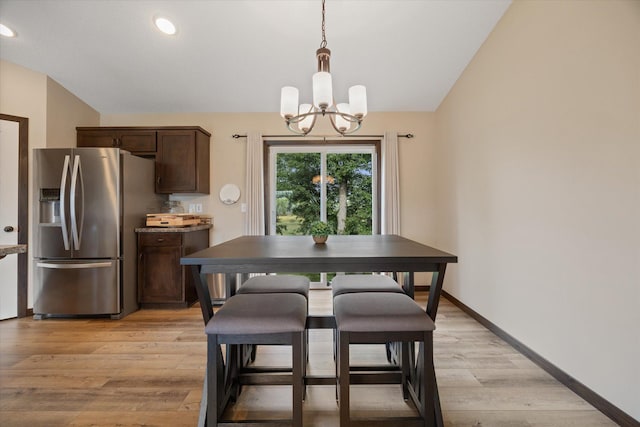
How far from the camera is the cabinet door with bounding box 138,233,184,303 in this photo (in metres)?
3.29

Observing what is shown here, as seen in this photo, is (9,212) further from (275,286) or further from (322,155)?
(322,155)

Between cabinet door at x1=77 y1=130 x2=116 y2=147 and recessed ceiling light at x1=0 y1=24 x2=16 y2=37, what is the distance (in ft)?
3.53

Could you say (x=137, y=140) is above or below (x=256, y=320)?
above

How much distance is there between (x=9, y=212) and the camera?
9.95ft

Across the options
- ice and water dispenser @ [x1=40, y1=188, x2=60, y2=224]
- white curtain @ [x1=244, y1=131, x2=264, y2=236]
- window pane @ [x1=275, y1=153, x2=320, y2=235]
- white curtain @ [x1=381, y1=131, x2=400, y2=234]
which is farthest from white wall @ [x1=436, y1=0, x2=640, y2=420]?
ice and water dispenser @ [x1=40, y1=188, x2=60, y2=224]

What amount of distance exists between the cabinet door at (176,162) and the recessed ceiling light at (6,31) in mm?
1398

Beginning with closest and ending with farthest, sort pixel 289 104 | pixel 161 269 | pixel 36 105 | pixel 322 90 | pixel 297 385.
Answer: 1. pixel 297 385
2. pixel 322 90
3. pixel 289 104
4. pixel 36 105
5. pixel 161 269

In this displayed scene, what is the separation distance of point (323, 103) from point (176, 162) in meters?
2.53

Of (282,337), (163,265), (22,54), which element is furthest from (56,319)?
(282,337)

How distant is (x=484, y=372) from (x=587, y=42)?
2.15m

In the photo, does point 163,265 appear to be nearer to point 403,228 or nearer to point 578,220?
point 403,228

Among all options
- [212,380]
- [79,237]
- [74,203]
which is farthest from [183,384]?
[74,203]

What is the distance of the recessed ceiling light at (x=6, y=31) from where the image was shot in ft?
8.58

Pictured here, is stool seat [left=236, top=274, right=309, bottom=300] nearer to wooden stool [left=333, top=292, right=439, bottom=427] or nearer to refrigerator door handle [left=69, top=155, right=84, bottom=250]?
wooden stool [left=333, top=292, right=439, bottom=427]
